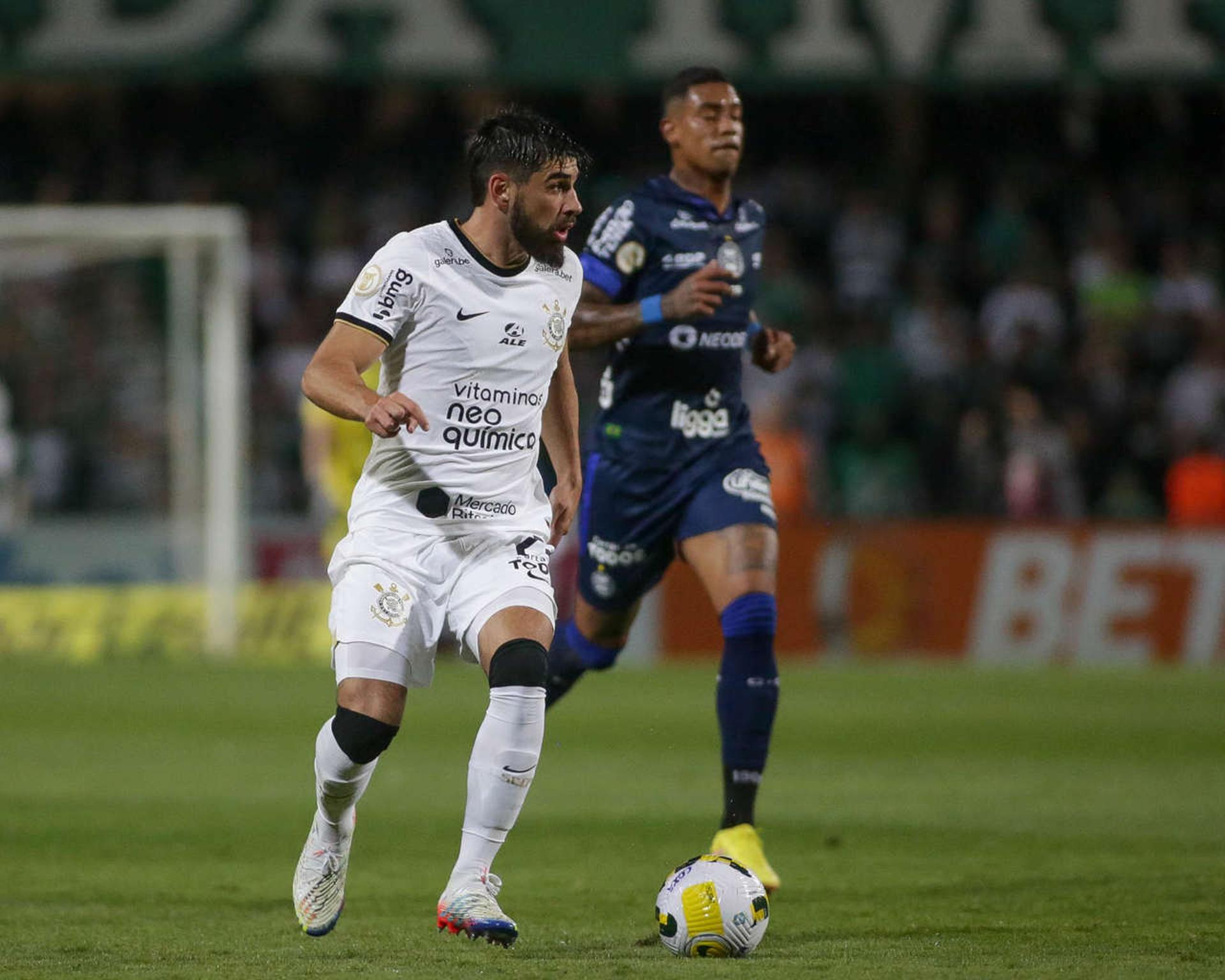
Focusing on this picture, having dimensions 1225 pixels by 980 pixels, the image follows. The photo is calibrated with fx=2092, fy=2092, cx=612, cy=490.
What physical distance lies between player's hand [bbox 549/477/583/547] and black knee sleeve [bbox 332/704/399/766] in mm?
775

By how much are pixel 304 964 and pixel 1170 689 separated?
10488 millimetres

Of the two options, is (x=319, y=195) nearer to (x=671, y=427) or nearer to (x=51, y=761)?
(x=51, y=761)

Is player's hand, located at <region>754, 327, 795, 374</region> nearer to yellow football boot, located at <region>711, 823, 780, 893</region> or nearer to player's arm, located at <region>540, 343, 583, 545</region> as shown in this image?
player's arm, located at <region>540, 343, 583, 545</region>

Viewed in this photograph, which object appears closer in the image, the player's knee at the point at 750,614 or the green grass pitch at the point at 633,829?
the green grass pitch at the point at 633,829

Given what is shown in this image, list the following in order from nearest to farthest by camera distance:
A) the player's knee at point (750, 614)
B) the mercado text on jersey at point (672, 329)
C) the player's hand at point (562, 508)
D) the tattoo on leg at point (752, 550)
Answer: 1. the player's hand at point (562, 508)
2. the player's knee at point (750, 614)
3. the tattoo on leg at point (752, 550)
4. the mercado text on jersey at point (672, 329)

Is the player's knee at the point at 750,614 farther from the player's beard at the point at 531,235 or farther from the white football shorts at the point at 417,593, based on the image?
the player's beard at the point at 531,235

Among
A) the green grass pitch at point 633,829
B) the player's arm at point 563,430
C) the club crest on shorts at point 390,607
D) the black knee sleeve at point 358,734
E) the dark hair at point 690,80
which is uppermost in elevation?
the dark hair at point 690,80

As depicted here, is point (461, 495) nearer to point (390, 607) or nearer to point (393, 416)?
point (390, 607)

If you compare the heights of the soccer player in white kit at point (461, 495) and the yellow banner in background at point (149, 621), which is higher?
the soccer player in white kit at point (461, 495)

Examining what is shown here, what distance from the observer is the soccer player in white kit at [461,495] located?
5387 millimetres

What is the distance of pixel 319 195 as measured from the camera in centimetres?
2092

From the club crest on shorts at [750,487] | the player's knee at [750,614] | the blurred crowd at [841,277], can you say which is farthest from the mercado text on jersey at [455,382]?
the blurred crowd at [841,277]

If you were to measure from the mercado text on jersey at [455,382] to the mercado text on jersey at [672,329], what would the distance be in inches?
61.7

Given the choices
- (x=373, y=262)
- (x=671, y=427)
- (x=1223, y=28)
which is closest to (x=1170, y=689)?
(x=1223, y=28)
